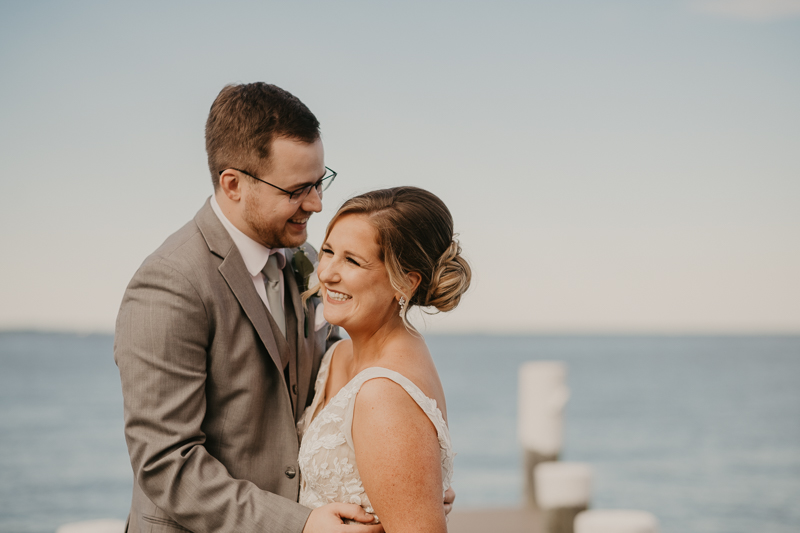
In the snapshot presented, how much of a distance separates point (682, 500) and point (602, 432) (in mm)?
12334

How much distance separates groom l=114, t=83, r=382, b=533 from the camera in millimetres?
2078

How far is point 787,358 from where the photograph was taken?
183 ft

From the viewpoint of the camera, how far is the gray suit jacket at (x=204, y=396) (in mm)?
2072

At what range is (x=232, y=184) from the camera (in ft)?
8.03

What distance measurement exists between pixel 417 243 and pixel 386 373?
1.48 ft

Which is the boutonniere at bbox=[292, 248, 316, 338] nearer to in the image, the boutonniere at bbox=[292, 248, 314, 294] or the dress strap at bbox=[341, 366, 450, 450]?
the boutonniere at bbox=[292, 248, 314, 294]

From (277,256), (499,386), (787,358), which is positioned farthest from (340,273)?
(787,358)

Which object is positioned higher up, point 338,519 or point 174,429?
point 174,429

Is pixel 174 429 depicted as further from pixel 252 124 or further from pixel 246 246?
pixel 252 124

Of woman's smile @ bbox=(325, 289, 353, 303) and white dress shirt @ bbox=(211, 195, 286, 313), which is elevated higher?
white dress shirt @ bbox=(211, 195, 286, 313)

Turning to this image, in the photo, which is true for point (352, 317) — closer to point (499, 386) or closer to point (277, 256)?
point (277, 256)

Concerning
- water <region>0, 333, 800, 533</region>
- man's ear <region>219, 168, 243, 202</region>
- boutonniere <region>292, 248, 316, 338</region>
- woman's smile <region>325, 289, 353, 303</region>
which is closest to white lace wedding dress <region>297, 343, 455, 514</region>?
woman's smile <region>325, 289, 353, 303</region>

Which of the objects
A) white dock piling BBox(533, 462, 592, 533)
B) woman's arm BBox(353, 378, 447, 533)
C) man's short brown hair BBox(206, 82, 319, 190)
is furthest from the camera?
white dock piling BBox(533, 462, 592, 533)

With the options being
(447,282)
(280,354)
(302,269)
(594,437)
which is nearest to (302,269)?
(302,269)
